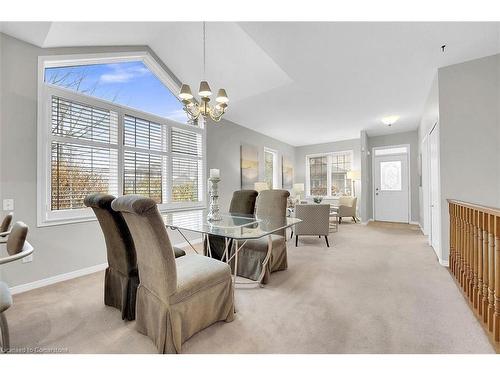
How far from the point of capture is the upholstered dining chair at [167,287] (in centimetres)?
138

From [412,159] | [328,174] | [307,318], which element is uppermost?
[412,159]

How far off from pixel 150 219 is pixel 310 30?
2.45 meters

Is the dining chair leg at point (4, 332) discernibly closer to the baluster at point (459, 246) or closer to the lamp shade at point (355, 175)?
the baluster at point (459, 246)

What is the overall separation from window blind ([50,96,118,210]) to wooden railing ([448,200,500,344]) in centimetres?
402

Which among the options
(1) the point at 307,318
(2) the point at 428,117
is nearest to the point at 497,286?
(1) the point at 307,318

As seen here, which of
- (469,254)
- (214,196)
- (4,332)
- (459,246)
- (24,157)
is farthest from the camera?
(214,196)

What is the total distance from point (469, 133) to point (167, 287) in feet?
12.3

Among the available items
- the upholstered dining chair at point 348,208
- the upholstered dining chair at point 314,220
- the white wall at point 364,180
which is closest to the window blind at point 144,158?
the upholstered dining chair at point 314,220

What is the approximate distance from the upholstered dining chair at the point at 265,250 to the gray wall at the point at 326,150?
15.2 ft

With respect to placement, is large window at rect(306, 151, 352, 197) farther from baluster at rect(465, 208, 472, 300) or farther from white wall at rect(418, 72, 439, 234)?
baluster at rect(465, 208, 472, 300)

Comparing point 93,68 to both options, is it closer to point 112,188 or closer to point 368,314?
point 112,188

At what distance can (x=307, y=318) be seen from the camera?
183cm

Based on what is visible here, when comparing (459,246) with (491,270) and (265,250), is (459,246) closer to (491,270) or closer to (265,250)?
(491,270)

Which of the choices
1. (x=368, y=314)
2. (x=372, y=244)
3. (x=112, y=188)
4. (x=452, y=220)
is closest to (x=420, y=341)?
(x=368, y=314)
